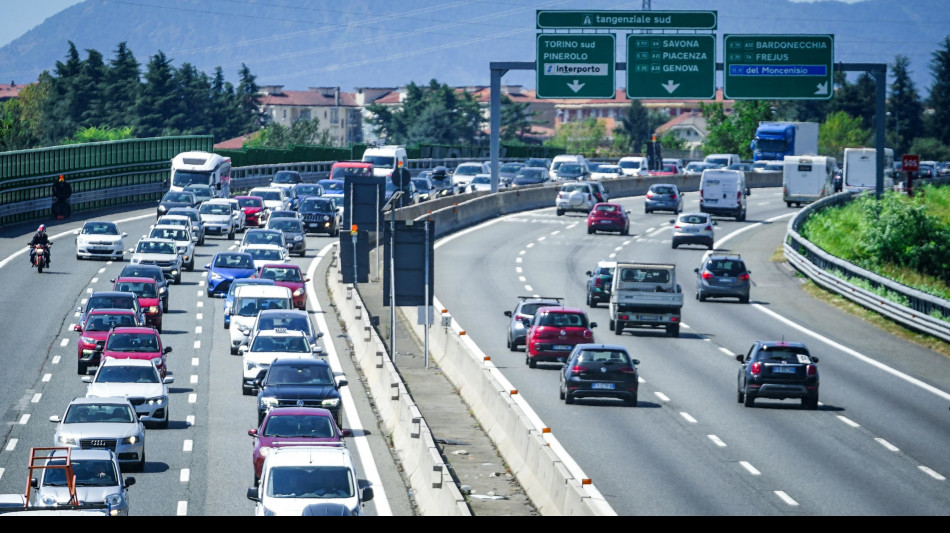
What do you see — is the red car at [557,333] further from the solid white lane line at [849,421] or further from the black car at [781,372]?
the solid white lane line at [849,421]

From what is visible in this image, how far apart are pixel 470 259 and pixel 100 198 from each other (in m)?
26.7

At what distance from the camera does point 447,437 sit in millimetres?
27156

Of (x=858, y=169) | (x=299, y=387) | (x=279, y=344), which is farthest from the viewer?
(x=858, y=169)

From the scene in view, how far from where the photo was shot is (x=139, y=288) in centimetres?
4181

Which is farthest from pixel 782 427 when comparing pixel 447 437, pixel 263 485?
pixel 263 485

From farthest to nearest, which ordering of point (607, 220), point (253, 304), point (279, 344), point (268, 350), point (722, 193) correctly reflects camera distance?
1. point (722, 193)
2. point (607, 220)
3. point (253, 304)
4. point (279, 344)
5. point (268, 350)

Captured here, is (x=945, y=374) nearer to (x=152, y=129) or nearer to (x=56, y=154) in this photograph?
(x=56, y=154)

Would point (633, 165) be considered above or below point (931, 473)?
above

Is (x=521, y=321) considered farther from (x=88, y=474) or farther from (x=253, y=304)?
(x=88, y=474)

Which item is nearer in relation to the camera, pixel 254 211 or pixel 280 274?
pixel 280 274

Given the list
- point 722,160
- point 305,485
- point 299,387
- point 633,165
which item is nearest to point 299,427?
point 305,485

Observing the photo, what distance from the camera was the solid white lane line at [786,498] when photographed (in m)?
20.5

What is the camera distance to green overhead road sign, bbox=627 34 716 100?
199ft

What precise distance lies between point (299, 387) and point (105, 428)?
4.66 meters
